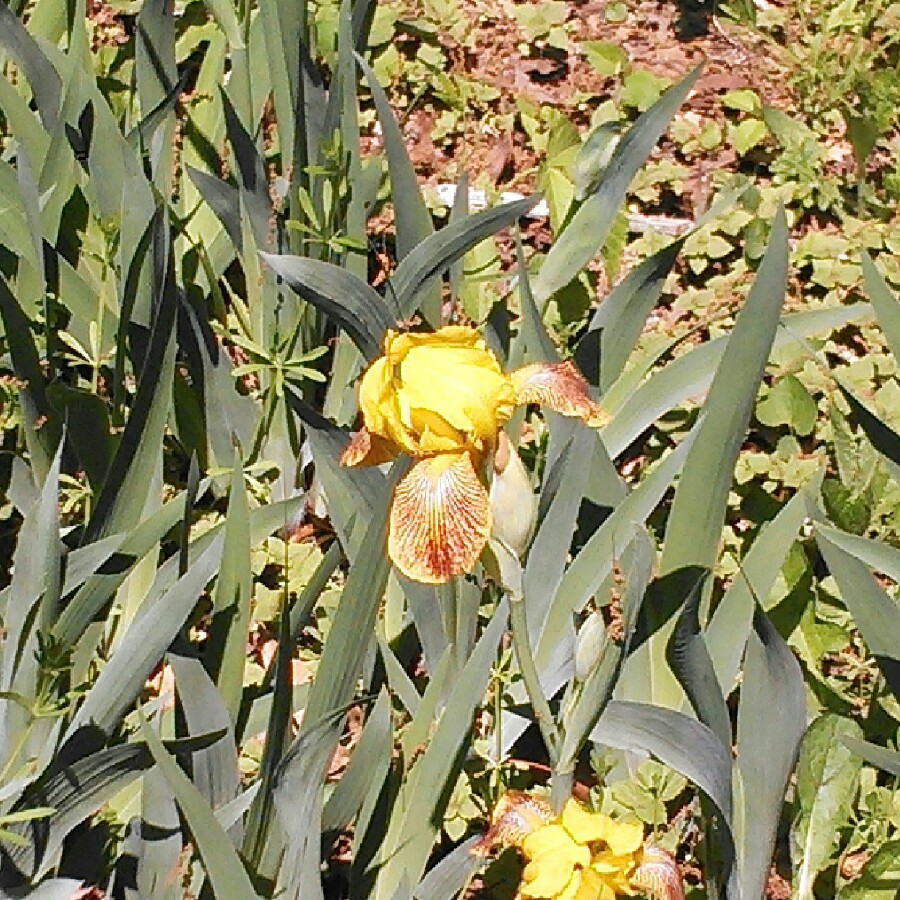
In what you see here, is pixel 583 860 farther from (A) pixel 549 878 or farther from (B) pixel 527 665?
(B) pixel 527 665

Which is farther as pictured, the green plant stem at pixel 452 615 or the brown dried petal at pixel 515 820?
the green plant stem at pixel 452 615

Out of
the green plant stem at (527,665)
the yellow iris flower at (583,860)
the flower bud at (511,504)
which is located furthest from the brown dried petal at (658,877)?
the flower bud at (511,504)

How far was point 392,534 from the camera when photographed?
41.4 inches

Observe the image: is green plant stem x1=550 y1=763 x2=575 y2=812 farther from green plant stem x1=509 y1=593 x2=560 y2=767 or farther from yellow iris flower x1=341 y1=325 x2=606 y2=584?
yellow iris flower x1=341 y1=325 x2=606 y2=584

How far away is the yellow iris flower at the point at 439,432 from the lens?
3.39 ft

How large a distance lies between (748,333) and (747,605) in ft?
0.87

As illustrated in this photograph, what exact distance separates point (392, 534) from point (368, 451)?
106 mm

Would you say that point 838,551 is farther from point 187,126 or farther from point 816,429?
point 187,126

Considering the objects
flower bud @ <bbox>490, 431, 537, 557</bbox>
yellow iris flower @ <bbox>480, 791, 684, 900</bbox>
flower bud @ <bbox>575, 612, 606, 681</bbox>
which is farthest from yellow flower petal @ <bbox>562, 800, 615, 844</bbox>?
flower bud @ <bbox>490, 431, 537, 557</bbox>

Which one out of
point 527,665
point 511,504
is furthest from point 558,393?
point 527,665

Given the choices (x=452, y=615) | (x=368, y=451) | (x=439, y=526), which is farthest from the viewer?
(x=452, y=615)

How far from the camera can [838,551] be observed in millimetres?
1386

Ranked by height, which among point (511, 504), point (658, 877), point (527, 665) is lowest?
point (658, 877)

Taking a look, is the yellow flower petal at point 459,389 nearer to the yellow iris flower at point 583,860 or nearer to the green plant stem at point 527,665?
the green plant stem at point 527,665
